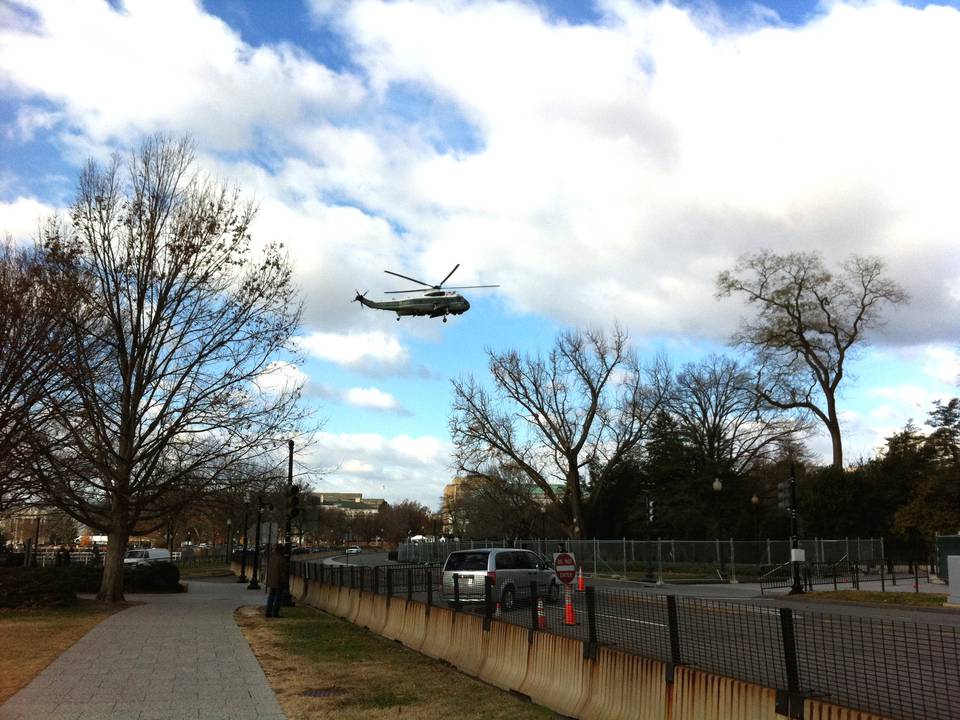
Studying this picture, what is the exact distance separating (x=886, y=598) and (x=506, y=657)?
19.9 meters

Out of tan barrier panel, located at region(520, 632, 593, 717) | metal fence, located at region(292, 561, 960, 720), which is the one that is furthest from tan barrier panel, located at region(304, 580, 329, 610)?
tan barrier panel, located at region(520, 632, 593, 717)

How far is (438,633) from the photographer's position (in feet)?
46.8

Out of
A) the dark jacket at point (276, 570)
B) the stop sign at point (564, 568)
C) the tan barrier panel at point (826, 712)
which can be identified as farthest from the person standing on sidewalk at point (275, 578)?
the tan barrier panel at point (826, 712)

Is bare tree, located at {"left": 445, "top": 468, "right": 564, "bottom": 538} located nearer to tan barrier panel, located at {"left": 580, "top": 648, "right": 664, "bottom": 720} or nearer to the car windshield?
the car windshield

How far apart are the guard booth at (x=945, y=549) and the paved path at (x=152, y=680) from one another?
26.6 meters

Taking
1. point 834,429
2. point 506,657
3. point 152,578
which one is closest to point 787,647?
point 506,657

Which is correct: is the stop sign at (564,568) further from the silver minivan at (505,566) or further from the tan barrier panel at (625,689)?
the tan barrier panel at (625,689)

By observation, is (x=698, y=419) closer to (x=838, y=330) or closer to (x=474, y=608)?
(x=838, y=330)

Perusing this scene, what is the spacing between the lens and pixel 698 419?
65.4 meters

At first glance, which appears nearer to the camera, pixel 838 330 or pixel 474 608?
pixel 474 608

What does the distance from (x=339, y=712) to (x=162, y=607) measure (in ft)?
60.3

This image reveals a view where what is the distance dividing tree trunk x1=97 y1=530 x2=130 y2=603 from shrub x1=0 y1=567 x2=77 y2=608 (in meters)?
1.80

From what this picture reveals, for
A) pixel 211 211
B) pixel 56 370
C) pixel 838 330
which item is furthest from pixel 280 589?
pixel 838 330

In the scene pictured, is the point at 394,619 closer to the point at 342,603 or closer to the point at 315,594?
the point at 342,603
